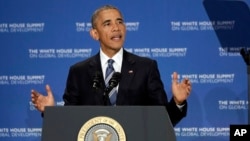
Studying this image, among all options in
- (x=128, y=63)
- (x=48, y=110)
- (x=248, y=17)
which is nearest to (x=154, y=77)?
(x=128, y=63)

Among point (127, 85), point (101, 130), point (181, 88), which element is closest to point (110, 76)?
point (127, 85)

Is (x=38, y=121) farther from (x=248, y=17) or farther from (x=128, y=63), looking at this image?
(x=248, y=17)

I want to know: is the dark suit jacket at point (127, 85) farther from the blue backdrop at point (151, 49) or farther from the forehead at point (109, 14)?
the blue backdrop at point (151, 49)

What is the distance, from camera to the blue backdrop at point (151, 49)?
4039mm

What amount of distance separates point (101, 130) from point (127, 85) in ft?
2.95

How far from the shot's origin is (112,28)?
273cm

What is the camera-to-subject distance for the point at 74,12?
13.7 ft

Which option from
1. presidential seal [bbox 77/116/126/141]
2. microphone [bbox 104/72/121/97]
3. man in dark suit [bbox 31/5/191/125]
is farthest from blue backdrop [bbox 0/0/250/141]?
presidential seal [bbox 77/116/126/141]

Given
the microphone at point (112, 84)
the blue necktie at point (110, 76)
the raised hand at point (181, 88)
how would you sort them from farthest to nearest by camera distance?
the blue necktie at point (110, 76)
the raised hand at point (181, 88)
the microphone at point (112, 84)

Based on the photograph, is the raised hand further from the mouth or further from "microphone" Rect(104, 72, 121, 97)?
the mouth

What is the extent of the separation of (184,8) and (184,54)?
0.39 meters

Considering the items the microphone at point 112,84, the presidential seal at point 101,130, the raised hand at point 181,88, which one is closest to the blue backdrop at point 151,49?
the raised hand at point 181,88

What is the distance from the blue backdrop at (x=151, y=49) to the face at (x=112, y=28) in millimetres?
1334

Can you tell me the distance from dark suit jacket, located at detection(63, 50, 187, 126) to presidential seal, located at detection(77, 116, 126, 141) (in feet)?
2.47
